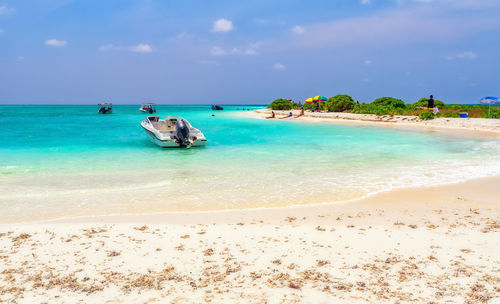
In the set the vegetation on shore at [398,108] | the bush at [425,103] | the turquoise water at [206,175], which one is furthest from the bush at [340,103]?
the turquoise water at [206,175]

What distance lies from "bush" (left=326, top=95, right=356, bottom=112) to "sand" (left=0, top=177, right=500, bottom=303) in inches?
2043

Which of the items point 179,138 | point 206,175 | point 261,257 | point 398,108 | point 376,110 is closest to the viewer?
point 261,257

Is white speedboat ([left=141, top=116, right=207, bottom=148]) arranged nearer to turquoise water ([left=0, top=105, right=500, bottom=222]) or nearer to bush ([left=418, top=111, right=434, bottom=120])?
turquoise water ([left=0, top=105, right=500, bottom=222])

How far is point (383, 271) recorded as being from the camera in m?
4.34

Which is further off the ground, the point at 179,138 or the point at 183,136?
the point at 183,136

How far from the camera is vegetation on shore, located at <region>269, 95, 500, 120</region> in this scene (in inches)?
1499

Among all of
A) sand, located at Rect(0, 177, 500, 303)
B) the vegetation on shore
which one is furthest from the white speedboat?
the vegetation on shore

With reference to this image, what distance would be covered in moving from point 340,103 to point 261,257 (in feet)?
182

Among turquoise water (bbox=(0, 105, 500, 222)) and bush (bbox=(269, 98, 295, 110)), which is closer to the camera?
turquoise water (bbox=(0, 105, 500, 222))

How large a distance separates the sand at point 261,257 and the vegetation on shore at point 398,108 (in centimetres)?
3576

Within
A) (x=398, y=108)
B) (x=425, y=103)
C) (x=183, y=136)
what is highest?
(x=425, y=103)

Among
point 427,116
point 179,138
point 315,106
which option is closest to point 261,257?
point 179,138

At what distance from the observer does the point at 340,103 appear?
57531 mm

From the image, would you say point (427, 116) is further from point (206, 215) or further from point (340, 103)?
point (206, 215)
